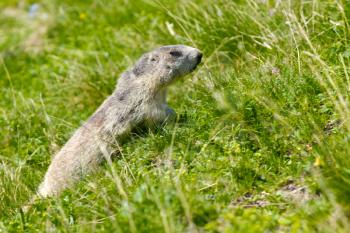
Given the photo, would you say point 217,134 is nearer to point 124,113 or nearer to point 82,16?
point 124,113

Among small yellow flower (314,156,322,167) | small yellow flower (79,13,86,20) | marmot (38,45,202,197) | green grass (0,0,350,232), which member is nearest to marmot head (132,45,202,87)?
marmot (38,45,202,197)

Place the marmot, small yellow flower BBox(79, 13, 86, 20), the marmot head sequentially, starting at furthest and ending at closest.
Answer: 1. small yellow flower BBox(79, 13, 86, 20)
2. the marmot head
3. the marmot

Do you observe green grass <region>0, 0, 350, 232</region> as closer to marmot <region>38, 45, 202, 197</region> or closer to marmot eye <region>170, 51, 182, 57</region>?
marmot <region>38, 45, 202, 197</region>

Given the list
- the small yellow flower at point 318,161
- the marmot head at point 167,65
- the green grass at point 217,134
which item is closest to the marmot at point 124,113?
the marmot head at point 167,65

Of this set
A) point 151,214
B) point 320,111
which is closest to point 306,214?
point 151,214

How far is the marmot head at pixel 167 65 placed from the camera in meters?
7.15

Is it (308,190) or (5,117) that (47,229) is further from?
(5,117)

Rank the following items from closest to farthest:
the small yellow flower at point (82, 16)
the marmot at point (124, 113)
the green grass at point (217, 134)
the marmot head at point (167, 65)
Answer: the green grass at point (217, 134) < the marmot at point (124, 113) < the marmot head at point (167, 65) < the small yellow flower at point (82, 16)

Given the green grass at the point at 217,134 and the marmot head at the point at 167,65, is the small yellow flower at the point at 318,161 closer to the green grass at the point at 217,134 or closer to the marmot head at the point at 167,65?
the green grass at the point at 217,134

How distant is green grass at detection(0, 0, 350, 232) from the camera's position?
456 centimetres

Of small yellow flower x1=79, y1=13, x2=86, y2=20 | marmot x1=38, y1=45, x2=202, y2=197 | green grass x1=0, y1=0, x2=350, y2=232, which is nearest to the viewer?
green grass x1=0, y1=0, x2=350, y2=232

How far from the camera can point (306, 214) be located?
14.4 feet

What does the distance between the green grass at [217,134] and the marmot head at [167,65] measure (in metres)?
0.22

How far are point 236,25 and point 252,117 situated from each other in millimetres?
2260
